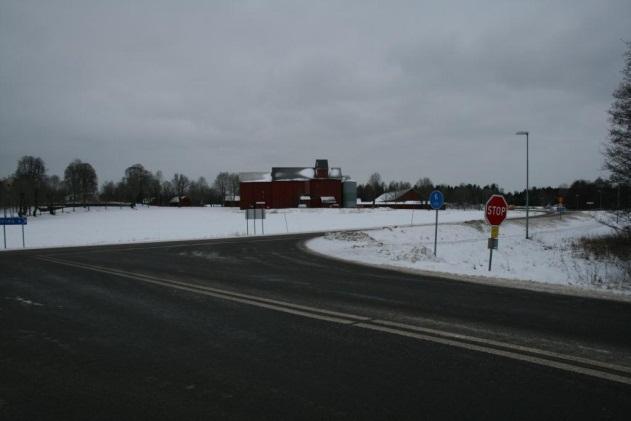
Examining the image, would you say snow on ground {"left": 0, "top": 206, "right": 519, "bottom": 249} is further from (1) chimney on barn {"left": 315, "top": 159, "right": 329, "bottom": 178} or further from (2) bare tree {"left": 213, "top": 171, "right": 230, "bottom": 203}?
(2) bare tree {"left": 213, "top": 171, "right": 230, "bottom": 203}

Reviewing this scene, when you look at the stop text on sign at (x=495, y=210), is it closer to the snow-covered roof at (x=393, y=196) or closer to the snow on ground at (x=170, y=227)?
the snow on ground at (x=170, y=227)

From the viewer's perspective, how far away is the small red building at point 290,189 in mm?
86875

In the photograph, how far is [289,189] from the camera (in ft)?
285

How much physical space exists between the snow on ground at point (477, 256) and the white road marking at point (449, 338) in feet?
19.8

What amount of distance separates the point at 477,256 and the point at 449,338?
17328 millimetres

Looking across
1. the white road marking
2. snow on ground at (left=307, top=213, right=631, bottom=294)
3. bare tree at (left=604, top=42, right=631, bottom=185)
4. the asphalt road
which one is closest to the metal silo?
snow on ground at (left=307, top=213, right=631, bottom=294)

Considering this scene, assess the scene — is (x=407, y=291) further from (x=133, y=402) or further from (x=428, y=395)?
(x=133, y=402)

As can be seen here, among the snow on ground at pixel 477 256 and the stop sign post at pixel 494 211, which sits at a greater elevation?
the stop sign post at pixel 494 211

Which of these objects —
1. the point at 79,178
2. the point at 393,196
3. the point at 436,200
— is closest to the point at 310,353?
the point at 436,200

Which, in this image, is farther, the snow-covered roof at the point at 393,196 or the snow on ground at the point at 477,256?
the snow-covered roof at the point at 393,196

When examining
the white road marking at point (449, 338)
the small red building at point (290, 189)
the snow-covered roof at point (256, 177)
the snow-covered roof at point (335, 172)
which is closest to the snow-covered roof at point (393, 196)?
the snow-covered roof at point (335, 172)

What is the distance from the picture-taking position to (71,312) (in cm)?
696

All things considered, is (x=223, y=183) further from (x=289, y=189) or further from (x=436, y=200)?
(x=436, y=200)

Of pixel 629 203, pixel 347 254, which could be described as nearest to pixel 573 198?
pixel 629 203
